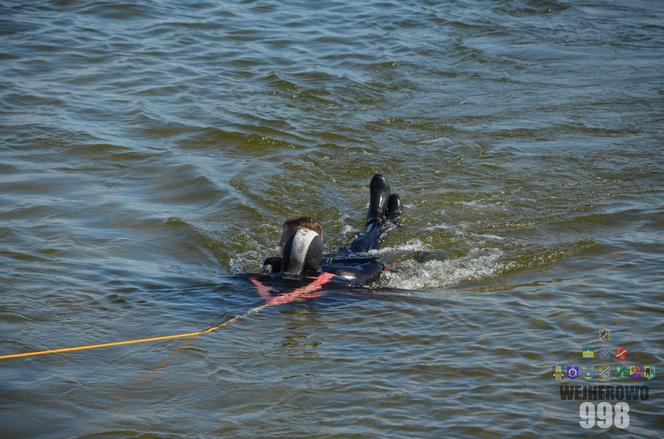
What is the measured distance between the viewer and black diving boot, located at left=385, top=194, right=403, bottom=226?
26.6 ft

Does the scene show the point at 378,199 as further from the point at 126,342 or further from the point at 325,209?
the point at 126,342

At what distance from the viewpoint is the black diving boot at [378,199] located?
26.5 ft

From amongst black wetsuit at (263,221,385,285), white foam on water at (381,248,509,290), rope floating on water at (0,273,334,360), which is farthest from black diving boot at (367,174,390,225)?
rope floating on water at (0,273,334,360)

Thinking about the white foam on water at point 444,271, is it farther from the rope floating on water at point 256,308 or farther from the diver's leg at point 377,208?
the rope floating on water at point 256,308

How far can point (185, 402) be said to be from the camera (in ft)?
16.3

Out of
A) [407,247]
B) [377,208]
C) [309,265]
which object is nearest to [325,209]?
[377,208]

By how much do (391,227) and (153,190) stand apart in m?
2.67

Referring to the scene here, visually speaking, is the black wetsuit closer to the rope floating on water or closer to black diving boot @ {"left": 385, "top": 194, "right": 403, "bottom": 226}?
the rope floating on water

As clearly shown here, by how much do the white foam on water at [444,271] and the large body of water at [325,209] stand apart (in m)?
0.03

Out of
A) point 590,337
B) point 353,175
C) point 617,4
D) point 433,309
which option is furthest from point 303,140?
point 617,4

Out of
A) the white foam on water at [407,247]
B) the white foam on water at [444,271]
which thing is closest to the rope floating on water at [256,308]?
the white foam on water at [444,271]

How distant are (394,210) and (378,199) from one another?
0.18 m

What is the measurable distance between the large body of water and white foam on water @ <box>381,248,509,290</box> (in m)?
0.03

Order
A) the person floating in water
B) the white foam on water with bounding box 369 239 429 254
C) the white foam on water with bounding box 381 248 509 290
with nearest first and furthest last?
the person floating in water, the white foam on water with bounding box 381 248 509 290, the white foam on water with bounding box 369 239 429 254
